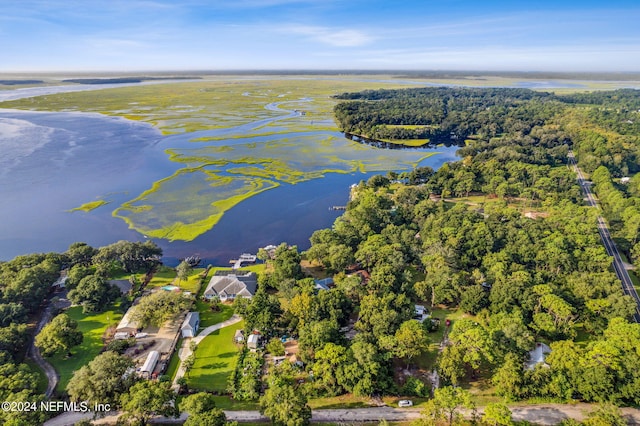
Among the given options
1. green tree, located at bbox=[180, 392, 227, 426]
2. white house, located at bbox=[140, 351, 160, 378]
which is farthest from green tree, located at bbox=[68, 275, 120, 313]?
green tree, located at bbox=[180, 392, 227, 426]

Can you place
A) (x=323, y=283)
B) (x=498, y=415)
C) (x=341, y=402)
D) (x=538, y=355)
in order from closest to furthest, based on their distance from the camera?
1. (x=498, y=415)
2. (x=341, y=402)
3. (x=538, y=355)
4. (x=323, y=283)

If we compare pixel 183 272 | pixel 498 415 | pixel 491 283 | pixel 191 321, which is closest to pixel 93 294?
pixel 183 272

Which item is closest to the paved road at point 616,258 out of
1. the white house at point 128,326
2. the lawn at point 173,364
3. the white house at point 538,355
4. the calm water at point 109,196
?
the white house at point 538,355

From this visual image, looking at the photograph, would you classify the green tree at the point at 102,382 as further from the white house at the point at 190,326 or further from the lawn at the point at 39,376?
the white house at the point at 190,326

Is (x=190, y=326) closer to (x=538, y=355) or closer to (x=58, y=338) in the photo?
(x=58, y=338)

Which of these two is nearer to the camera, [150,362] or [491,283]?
[150,362]

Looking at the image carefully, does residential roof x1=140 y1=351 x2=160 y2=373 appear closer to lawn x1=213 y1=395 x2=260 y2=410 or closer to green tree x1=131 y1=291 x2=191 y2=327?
green tree x1=131 y1=291 x2=191 y2=327
